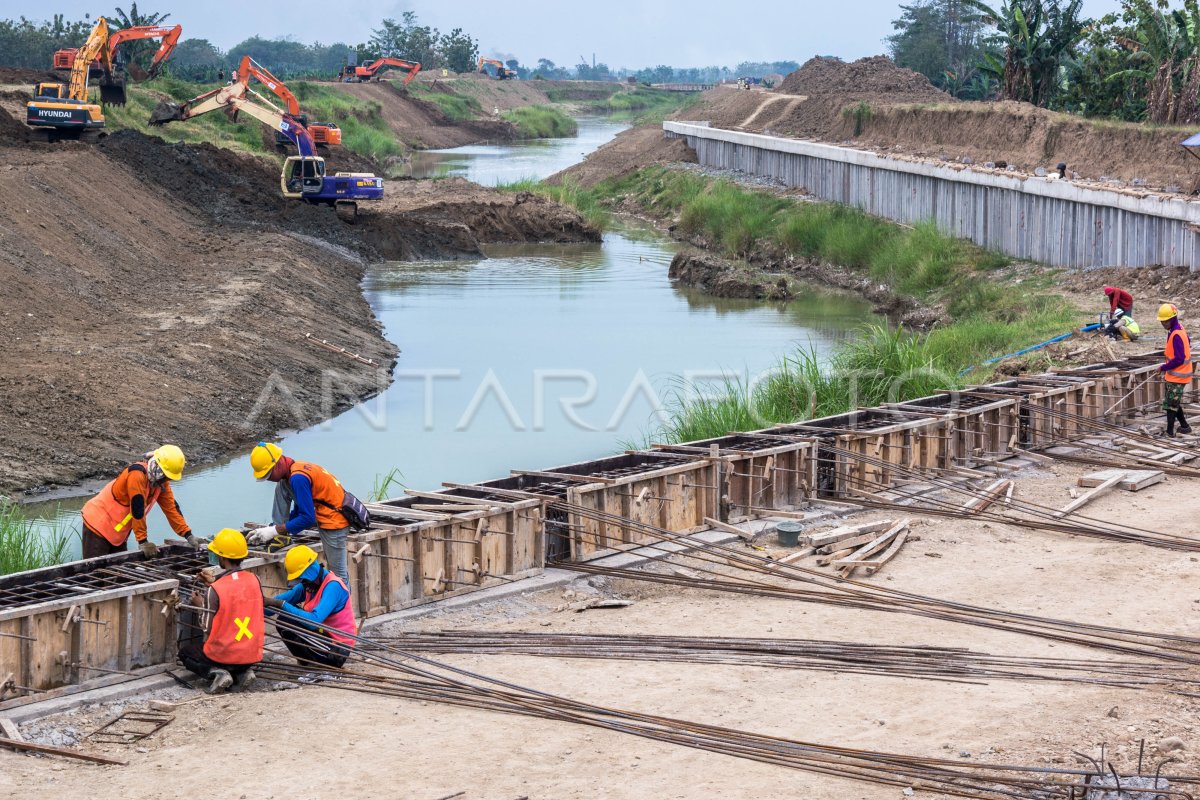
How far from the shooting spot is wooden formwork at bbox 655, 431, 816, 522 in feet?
45.8

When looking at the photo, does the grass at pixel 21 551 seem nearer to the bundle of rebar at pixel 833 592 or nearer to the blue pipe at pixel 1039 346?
the bundle of rebar at pixel 833 592

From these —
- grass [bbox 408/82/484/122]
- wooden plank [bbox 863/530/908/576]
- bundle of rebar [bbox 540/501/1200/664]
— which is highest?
grass [bbox 408/82/484/122]

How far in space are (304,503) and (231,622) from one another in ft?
3.88

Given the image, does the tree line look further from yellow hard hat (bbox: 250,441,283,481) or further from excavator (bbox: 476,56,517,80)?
excavator (bbox: 476,56,517,80)

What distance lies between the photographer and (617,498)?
13094 millimetres

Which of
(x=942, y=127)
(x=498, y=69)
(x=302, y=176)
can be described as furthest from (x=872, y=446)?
(x=498, y=69)

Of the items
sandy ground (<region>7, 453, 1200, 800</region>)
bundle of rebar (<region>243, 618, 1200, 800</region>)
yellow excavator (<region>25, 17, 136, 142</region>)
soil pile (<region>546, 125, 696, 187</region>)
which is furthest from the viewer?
soil pile (<region>546, 125, 696, 187</region>)

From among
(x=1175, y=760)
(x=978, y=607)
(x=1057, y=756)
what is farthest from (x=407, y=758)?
(x=978, y=607)

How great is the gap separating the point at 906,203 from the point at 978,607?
28316 millimetres

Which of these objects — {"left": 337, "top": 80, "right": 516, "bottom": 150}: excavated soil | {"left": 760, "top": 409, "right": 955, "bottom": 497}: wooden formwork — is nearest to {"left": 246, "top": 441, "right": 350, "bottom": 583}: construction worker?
{"left": 760, "top": 409, "right": 955, "bottom": 497}: wooden formwork

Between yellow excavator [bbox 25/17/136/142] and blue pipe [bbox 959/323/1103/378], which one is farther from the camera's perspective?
yellow excavator [bbox 25/17/136/142]

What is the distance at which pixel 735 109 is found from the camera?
71.4 m

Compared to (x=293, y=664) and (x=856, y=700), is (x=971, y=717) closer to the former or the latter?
(x=856, y=700)

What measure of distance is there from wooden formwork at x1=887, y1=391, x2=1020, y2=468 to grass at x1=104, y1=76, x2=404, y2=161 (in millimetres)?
37318
